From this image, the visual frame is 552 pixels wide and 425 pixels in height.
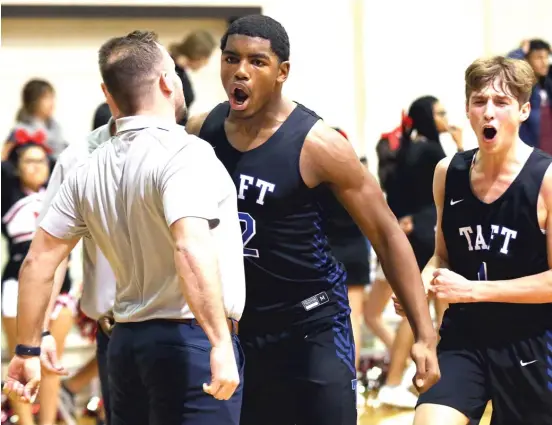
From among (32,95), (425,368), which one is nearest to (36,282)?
(425,368)

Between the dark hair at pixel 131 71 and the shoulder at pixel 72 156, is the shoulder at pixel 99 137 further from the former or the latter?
the dark hair at pixel 131 71

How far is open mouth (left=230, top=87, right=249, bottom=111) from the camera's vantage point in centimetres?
372

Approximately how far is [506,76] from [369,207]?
2.38 ft

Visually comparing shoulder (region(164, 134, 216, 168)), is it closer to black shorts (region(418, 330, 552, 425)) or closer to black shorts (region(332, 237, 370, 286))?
black shorts (region(418, 330, 552, 425))

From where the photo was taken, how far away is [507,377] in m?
3.81

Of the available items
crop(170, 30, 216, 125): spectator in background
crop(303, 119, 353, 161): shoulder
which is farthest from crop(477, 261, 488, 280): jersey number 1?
crop(170, 30, 216, 125): spectator in background

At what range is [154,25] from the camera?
8617 mm

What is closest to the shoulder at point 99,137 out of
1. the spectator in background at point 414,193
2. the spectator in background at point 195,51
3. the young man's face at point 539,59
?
the spectator in background at point 414,193

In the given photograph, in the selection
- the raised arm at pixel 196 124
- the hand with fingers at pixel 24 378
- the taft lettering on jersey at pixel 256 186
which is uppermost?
the raised arm at pixel 196 124

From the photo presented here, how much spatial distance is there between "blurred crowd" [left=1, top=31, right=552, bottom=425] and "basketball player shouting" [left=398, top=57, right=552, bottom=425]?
7.24 feet

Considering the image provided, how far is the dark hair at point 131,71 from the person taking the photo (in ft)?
10.5

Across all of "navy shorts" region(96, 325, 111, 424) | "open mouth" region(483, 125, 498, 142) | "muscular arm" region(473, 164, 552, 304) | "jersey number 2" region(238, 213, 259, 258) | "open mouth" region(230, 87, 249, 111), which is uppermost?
"open mouth" region(230, 87, 249, 111)

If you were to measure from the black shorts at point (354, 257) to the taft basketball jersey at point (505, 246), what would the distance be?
2926 millimetres

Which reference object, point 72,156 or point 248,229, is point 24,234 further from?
point 248,229
